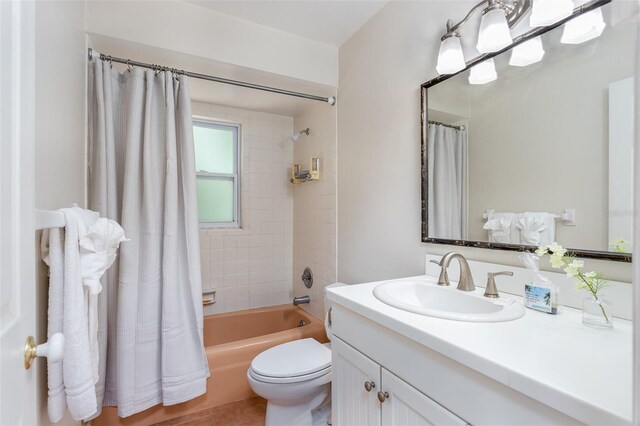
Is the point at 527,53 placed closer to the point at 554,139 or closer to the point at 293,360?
the point at 554,139

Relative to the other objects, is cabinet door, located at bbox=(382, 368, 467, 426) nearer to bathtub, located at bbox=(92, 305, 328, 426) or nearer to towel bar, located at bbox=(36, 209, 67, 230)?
towel bar, located at bbox=(36, 209, 67, 230)

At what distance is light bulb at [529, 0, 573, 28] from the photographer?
0.95 meters

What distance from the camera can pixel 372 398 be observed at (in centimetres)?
100

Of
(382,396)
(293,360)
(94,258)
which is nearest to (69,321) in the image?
(94,258)

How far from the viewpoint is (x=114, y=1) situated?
156cm

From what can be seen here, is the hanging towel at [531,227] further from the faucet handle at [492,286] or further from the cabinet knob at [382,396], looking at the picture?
the cabinet knob at [382,396]

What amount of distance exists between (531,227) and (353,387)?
0.88m

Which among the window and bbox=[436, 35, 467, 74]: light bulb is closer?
bbox=[436, 35, 467, 74]: light bulb

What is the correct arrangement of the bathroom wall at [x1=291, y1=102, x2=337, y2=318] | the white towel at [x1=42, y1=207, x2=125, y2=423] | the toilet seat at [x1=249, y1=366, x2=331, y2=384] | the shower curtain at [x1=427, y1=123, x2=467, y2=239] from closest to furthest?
the white towel at [x1=42, y1=207, x2=125, y2=423], the shower curtain at [x1=427, y1=123, x2=467, y2=239], the toilet seat at [x1=249, y1=366, x2=331, y2=384], the bathroom wall at [x1=291, y1=102, x2=337, y2=318]

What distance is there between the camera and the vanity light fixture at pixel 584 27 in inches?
36.0

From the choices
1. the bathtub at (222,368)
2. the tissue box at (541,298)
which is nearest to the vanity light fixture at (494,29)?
the tissue box at (541,298)

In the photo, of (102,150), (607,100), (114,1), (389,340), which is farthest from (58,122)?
(607,100)

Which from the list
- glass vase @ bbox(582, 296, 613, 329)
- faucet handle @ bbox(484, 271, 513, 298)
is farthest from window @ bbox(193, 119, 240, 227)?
glass vase @ bbox(582, 296, 613, 329)

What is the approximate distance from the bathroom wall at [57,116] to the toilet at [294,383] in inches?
30.8
